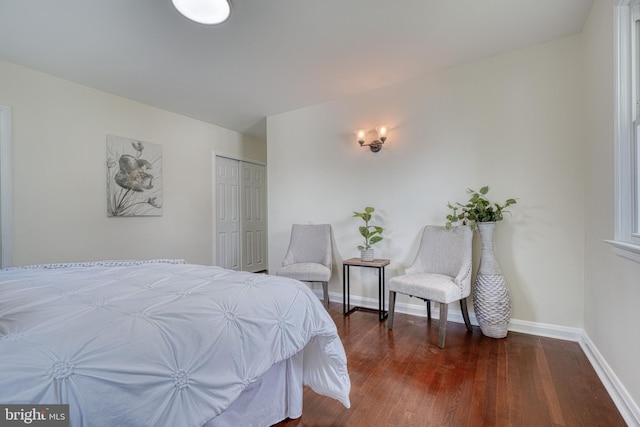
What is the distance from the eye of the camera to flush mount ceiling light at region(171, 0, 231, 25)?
1.70m

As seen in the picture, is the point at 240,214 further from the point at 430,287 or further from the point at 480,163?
the point at 480,163

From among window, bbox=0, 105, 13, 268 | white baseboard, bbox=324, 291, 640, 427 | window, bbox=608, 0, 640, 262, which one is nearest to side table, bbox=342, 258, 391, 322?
white baseboard, bbox=324, 291, 640, 427

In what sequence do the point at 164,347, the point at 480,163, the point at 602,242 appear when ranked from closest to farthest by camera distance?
1. the point at 164,347
2. the point at 602,242
3. the point at 480,163

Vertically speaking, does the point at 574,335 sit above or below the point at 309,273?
below

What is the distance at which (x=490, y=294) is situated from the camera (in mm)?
2402

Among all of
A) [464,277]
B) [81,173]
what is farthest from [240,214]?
[464,277]

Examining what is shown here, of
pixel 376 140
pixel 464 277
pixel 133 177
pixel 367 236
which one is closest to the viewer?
pixel 464 277

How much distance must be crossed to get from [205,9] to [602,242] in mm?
2900

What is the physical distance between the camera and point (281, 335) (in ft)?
3.86

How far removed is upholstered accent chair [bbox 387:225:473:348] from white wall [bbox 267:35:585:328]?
0.74 ft

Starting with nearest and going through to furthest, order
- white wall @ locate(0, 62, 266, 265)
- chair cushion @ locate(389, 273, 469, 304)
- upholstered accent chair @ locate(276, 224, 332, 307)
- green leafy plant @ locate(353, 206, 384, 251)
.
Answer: chair cushion @ locate(389, 273, 469, 304) < white wall @ locate(0, 62, 266, 265) < green leafy plant @ locate(353, 206, 384, 251) < upholstered accent chair @ locate(276, 224, 332, 307)

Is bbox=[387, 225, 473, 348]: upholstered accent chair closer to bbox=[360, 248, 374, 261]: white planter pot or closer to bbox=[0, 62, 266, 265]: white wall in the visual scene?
bbox=[360, 248, 374, 261]: white planter pot

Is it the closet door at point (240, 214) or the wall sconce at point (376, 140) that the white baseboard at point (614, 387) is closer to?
the wall sconce at point (376, 140)

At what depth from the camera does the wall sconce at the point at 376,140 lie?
10.4 ft
